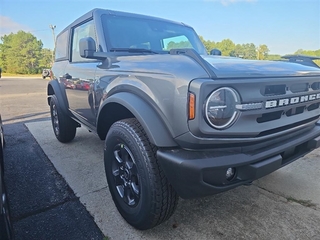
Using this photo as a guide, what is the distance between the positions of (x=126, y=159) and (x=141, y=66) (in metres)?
0.77

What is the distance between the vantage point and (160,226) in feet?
6.54

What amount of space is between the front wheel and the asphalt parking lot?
0.19 meters

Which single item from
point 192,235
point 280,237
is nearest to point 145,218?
point 192,235

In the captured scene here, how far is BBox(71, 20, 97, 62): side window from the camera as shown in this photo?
9.26 feet

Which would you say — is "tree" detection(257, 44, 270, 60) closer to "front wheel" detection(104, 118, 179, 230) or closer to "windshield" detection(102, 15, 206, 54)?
"windshield" detection(102, 15, 206, 54)

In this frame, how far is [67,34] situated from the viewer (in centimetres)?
378

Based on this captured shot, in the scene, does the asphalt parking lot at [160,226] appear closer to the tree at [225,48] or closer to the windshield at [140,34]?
the windshield at [140,34]

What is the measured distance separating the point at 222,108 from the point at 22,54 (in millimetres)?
71844

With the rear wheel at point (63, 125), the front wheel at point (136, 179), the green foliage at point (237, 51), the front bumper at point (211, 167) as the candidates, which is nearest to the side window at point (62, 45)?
the rear wheel at point (63, 125)

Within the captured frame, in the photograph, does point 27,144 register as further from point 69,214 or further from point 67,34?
point 69,214

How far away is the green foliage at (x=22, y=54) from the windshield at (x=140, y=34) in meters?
63.6

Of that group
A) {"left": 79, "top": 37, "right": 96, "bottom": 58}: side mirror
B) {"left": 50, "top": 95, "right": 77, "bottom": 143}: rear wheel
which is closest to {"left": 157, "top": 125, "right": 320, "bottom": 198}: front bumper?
{"left": 79, "top": 37, "right": 96, "bottom": 58}: side mirror

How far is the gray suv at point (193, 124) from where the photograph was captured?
1437 millimetres

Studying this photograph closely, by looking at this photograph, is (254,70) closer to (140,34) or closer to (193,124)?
(193,124)
